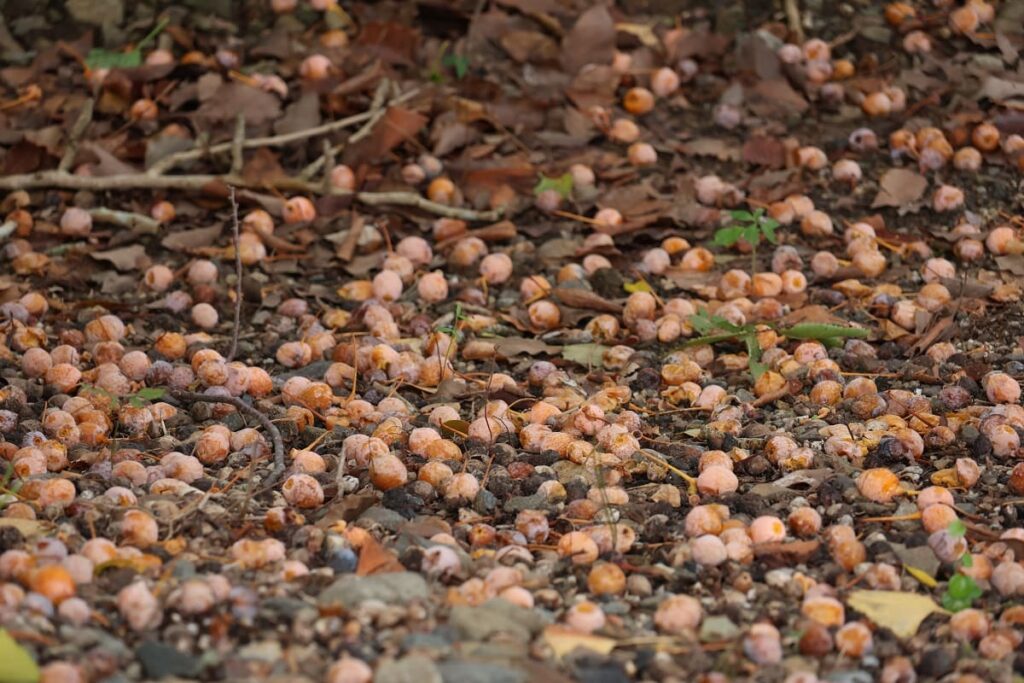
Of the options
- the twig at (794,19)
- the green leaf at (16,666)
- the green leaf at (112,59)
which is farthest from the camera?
the twig at (794,19)

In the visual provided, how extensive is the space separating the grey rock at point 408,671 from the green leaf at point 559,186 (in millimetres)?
2565

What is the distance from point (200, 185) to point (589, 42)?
1.66m

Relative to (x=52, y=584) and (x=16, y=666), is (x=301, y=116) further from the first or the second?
(x=16, y=666)

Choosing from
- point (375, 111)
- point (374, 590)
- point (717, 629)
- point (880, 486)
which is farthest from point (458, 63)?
point (717, 629)

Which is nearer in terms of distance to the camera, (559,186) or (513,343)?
(513,343)

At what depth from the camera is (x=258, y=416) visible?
10.5 ft

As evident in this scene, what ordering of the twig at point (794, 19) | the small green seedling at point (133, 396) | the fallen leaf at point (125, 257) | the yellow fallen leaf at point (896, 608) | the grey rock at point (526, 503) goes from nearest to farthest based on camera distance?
the yellow fallen leaf at point (896, 608)
the grey rock at point (526, 503)
the small green seedling at point (133, 396)
the fallen leaf at point (125, 257)
the twig at point (794, 19)

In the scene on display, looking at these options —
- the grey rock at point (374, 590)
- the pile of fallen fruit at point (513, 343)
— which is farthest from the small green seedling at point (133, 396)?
the grey rock at point (374, 590)

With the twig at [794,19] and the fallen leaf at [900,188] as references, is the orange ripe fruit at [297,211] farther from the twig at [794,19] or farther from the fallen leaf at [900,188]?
the twig at [794,19]

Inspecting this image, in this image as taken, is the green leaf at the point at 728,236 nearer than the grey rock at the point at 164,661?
No

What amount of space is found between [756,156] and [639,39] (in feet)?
2.75

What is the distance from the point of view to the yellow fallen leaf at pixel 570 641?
231cm

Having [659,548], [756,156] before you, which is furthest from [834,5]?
[659,548]

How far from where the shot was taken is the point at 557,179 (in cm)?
458
